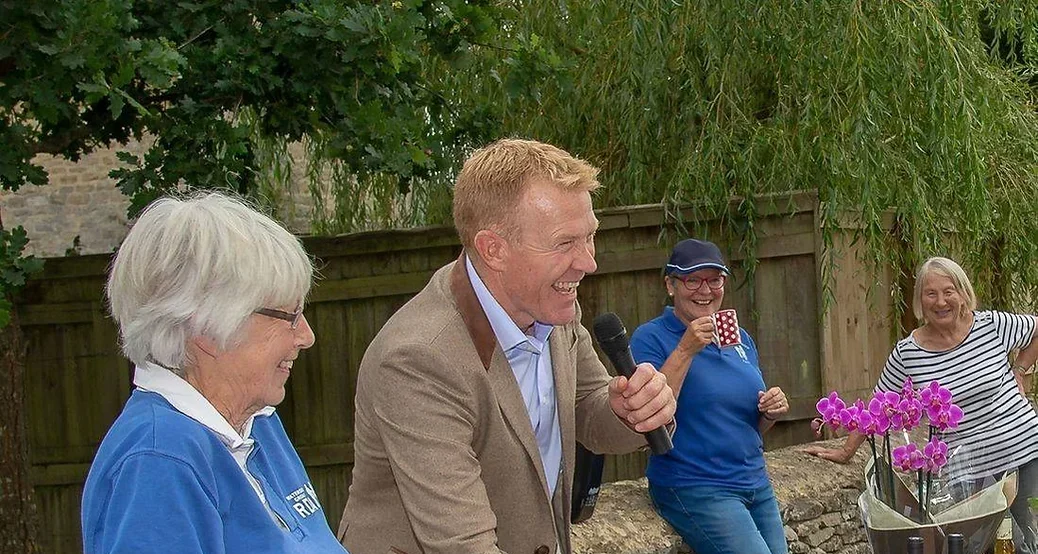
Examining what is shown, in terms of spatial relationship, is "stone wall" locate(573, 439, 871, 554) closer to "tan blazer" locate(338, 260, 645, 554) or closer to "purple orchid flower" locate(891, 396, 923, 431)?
"purple orchid flower" locate(891, 396, 923, 431)

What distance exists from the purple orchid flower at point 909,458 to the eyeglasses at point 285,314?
6.88 ft

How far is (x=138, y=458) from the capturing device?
78.0 inches

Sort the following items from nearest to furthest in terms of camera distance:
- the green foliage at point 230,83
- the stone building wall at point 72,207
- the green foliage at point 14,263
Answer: the green foliage at point 230,83 → the green foliage at point 14,263 → the stone building wall at point 72,207

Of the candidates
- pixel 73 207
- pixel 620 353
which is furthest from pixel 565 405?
pixel 73 207

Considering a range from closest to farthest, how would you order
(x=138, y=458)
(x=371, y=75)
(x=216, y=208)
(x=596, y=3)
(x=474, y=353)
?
(x=138, y=458), (x=216, y=208), (x=474, y=353), (x=371, y=75), (x=596, y=3)

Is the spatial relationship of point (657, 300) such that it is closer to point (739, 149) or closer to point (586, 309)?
point (586, 309)

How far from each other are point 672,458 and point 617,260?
2.52m

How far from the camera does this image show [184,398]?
6.98ft

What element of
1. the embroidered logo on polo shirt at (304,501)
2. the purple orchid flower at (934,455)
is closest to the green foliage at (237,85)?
the purple orchid flower at (934,455)

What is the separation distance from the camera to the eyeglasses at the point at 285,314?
2223 mm

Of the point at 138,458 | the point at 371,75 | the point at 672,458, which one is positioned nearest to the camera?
the point at 138,458

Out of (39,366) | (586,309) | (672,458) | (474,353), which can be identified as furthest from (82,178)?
(474,353)

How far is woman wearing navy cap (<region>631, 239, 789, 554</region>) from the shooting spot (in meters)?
4.89

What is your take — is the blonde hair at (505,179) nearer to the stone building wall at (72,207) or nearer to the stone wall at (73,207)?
the stone building wall at (72,207)
